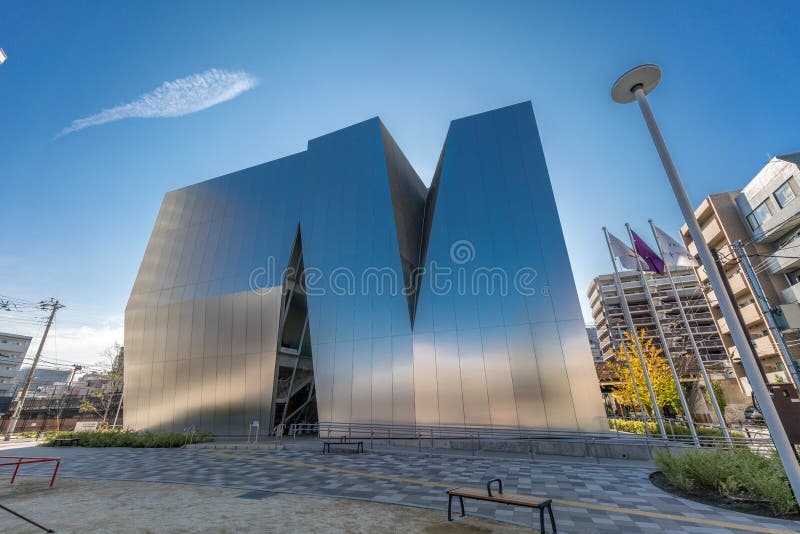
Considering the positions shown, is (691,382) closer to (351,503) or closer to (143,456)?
(351,503)

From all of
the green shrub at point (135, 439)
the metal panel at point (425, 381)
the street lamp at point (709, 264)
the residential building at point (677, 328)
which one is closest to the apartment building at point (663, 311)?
the residential building at point (677, 328)

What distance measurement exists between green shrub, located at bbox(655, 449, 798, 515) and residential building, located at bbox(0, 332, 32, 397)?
105 meters

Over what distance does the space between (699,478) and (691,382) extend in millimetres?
49208

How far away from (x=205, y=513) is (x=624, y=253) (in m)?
20.0

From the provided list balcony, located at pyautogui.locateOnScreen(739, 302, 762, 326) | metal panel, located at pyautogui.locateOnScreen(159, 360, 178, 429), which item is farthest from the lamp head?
balcony, located at pyautogui.locateOnScreen(739, 302, 762, 326)

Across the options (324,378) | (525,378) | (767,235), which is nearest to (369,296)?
(324,378)

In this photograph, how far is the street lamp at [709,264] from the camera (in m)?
5.70

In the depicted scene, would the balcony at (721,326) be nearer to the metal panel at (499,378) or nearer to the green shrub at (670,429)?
the green shrub at (670,429)

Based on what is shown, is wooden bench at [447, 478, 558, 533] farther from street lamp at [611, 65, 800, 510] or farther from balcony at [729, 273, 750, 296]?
balcony at [729, 273, 750, 296]

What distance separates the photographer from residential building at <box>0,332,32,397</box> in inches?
2697

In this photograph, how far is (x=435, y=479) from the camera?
10.5 metres

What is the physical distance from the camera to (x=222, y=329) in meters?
23.9

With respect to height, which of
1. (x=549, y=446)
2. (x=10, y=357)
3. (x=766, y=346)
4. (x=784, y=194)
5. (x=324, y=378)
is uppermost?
(x=784, y=194)

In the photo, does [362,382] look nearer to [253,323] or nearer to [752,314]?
[253,323]
